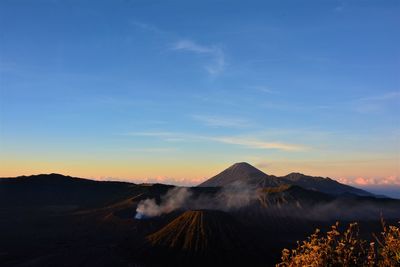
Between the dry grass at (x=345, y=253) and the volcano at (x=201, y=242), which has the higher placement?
the dry grass at (x=345, y=253)

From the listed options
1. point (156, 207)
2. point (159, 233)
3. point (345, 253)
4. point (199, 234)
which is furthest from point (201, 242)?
point (345, 253)

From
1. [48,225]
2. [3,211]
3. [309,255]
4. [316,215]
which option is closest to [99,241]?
[48,225]

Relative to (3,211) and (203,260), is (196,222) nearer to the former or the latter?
(203,260)

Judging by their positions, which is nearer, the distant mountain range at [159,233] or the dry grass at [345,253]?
the dry grass at [345,253]

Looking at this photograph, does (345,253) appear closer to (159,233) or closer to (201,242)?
(201,242)

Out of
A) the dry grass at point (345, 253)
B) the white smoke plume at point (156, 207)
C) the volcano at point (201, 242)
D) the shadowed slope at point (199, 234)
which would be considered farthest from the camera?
the white smoke plume at point (156, 207)

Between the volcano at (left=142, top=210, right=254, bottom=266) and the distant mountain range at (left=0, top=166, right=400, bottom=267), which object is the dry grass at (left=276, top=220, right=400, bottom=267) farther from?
the volcano at (left=142, top=210, right=254, bottom=266)

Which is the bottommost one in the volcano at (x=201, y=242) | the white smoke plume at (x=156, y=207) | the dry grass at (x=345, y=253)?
the volcano at (x=201, y=242)

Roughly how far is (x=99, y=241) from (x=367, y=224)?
103269 mm

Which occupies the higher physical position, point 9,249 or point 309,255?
point 309,255

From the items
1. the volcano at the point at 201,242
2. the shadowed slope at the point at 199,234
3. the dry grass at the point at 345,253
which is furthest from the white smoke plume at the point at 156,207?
the dry grass at the point at 345,253

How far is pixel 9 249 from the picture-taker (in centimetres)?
11350

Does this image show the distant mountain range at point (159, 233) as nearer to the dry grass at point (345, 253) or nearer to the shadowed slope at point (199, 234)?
the shadowed slope at point (199, 234)

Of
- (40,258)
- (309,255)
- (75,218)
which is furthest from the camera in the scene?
(75,218)
